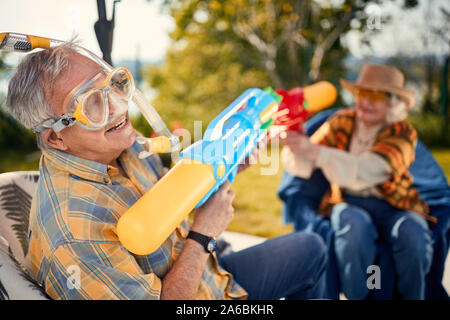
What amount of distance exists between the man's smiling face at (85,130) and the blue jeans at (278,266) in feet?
2.23

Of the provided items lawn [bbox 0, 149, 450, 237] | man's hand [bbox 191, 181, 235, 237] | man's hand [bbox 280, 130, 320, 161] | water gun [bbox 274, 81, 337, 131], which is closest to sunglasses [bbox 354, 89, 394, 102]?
water gun [bbox 274, 81, 337, 131]

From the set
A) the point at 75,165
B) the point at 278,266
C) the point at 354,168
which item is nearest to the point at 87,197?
the point at 75,165

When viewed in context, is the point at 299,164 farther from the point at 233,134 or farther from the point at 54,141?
the point at 54,141

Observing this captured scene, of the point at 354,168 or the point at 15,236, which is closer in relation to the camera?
the point at 15,236

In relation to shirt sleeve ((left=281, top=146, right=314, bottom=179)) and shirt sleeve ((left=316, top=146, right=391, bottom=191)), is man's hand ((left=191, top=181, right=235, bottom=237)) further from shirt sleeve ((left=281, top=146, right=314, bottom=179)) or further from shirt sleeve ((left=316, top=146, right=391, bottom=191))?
shirt sleeve ((left=281, top=146, right=314, bottom=179))

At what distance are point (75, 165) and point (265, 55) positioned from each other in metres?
6.22

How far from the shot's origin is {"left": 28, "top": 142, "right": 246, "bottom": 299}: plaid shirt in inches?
38.1

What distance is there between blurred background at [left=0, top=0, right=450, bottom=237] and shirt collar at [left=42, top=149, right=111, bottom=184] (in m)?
2.76

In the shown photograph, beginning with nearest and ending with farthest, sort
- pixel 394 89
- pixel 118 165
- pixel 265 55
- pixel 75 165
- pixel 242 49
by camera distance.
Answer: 1. pixel 75 165
2. pixel 118 165
3. pixel 394 89
4. pixel 265 55
5. pixel 242 49

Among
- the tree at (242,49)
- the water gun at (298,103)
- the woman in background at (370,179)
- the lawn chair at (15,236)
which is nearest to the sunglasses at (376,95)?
the woman in background at (370,179)

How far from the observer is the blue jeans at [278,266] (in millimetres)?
1498

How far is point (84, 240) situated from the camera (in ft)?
3.21

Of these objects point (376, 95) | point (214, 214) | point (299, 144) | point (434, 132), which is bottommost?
point (434, 132)

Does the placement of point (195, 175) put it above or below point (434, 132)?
above
